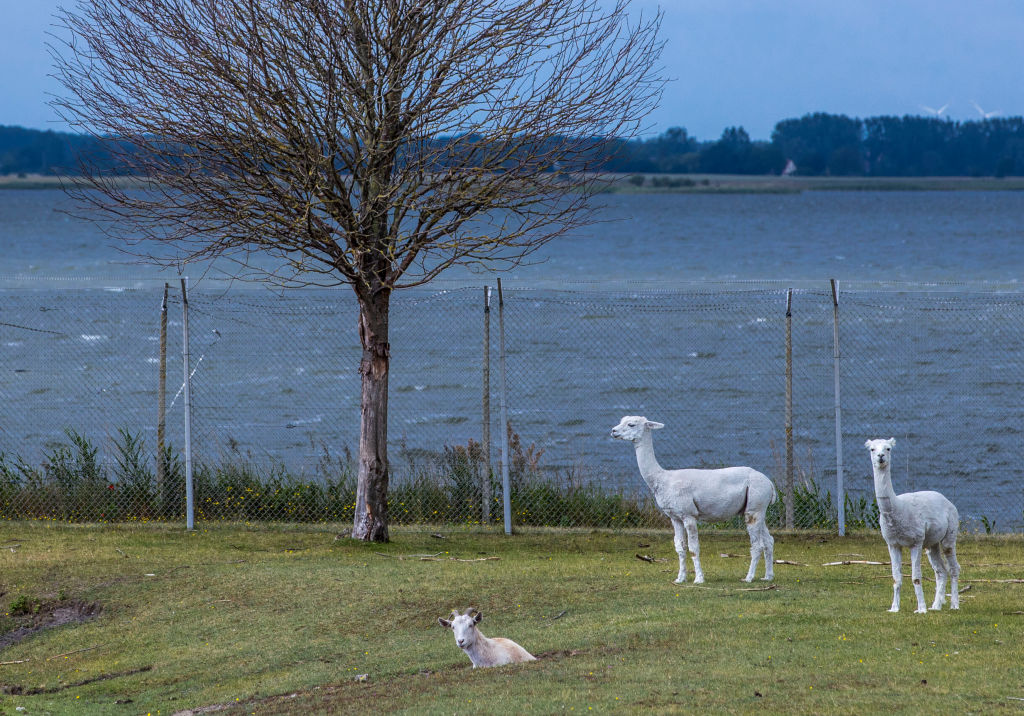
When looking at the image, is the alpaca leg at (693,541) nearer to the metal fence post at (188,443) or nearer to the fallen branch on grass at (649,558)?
the fallen branch on grass at (649,558)

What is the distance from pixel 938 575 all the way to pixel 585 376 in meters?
22.5

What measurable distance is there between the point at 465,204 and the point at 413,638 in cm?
499

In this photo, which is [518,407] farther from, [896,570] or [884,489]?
[884,489]

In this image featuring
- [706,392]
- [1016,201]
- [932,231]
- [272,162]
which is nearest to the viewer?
[272,162]

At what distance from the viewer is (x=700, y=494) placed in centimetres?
1091

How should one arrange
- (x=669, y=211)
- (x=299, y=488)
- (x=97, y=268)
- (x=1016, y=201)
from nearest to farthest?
(x=299, y=488) < (x=97, y=268) < (x=669, y=211) < (x=1016, y=201)

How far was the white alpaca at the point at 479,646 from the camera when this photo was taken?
857 cm

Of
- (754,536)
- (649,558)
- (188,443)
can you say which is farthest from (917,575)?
(188,443)

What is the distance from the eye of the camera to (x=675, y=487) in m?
11.0

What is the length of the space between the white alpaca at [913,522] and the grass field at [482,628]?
0.30m

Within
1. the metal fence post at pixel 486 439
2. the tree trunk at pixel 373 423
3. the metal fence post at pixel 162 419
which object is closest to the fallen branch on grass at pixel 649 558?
the metal fence post at pixel 486 439

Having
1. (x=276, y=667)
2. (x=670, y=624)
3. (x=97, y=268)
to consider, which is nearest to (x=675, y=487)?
(x=670, y=624)

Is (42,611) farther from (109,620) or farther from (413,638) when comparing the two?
(413,638)

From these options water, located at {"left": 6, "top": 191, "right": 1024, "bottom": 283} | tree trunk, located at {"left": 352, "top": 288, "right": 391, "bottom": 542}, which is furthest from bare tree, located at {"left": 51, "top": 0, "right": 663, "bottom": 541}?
water, located at {"left": 6, "top": 191, "right": 1024, "bottom": 283}
